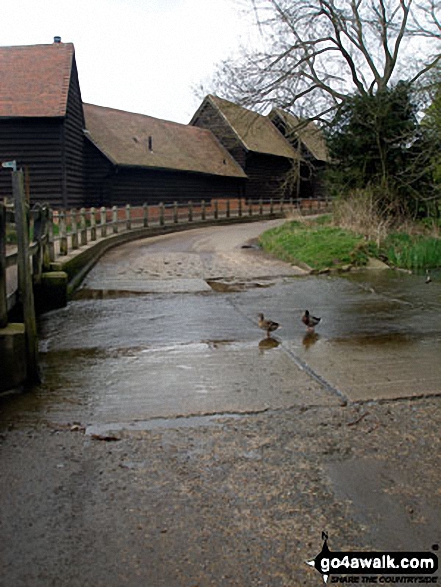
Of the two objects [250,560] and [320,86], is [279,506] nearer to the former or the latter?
[250,560]

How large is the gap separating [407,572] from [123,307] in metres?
6.79

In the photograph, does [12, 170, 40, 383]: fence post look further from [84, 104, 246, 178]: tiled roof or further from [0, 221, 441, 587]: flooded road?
[84, 104, 246, 178]: tiled roof

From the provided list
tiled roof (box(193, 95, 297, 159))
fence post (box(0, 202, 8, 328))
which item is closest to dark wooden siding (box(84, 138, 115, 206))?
tiled roof (box(193, 95, 297, 159))

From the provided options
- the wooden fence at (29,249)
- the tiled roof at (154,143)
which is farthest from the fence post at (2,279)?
the tiled roof at (154,143)

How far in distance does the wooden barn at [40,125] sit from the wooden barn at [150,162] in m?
2.62

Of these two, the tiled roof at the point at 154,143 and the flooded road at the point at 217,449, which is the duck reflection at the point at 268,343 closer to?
the flooded road at the point at 217,449

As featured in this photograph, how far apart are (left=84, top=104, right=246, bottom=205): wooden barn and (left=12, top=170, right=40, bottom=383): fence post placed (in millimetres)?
22733

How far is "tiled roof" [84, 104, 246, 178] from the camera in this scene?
29.5m

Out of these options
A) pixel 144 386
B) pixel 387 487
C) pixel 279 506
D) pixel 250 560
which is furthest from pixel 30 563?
pixel 144 386

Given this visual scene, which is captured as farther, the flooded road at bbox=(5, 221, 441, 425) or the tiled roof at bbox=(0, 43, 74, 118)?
the tiled roof at bbox=(0, 43, 74, 118)

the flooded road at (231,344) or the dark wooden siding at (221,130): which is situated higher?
the dark wooden siding at (221,130)

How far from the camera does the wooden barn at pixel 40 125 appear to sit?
24594mm

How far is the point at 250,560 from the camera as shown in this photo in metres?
2.72

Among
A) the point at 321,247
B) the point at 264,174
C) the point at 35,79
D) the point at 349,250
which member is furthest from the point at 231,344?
the point at 264,174
